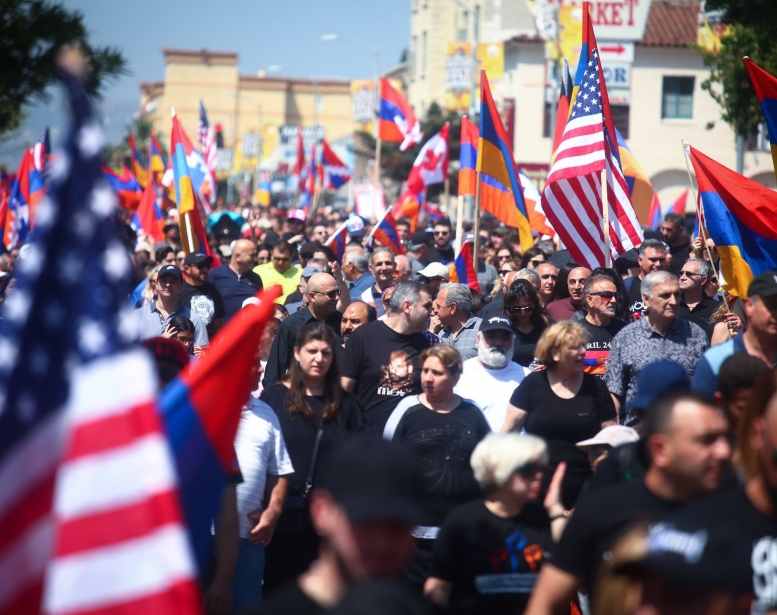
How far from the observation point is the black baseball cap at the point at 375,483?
2877 millimetres

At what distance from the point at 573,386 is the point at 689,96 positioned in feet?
137

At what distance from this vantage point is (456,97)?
45.4 metres

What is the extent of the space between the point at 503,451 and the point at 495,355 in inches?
96.5

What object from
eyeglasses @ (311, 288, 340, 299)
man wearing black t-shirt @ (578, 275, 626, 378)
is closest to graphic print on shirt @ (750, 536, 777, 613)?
man wearing black t-shirt @ (578, 275, 626, 378)

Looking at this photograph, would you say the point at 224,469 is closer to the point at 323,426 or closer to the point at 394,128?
the point at 323,426

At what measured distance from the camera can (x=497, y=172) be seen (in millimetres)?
12266

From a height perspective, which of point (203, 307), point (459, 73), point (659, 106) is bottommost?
point (203, 307)

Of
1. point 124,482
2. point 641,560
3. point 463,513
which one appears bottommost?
point 463,513

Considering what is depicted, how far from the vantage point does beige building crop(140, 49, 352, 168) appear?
130 metres

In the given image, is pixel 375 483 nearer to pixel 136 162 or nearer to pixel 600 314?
pixel 600 314

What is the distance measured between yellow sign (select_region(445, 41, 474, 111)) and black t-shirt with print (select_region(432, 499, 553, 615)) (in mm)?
32301

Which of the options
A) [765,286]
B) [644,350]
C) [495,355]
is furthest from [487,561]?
[644,350]

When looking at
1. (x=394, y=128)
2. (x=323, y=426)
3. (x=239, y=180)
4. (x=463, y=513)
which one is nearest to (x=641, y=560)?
(x=463, y=513)

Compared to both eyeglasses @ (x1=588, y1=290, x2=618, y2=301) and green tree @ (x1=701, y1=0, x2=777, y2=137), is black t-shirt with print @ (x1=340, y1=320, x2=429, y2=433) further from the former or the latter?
green tree @ (x1=701, y1=0, x2=777, y2=137)
